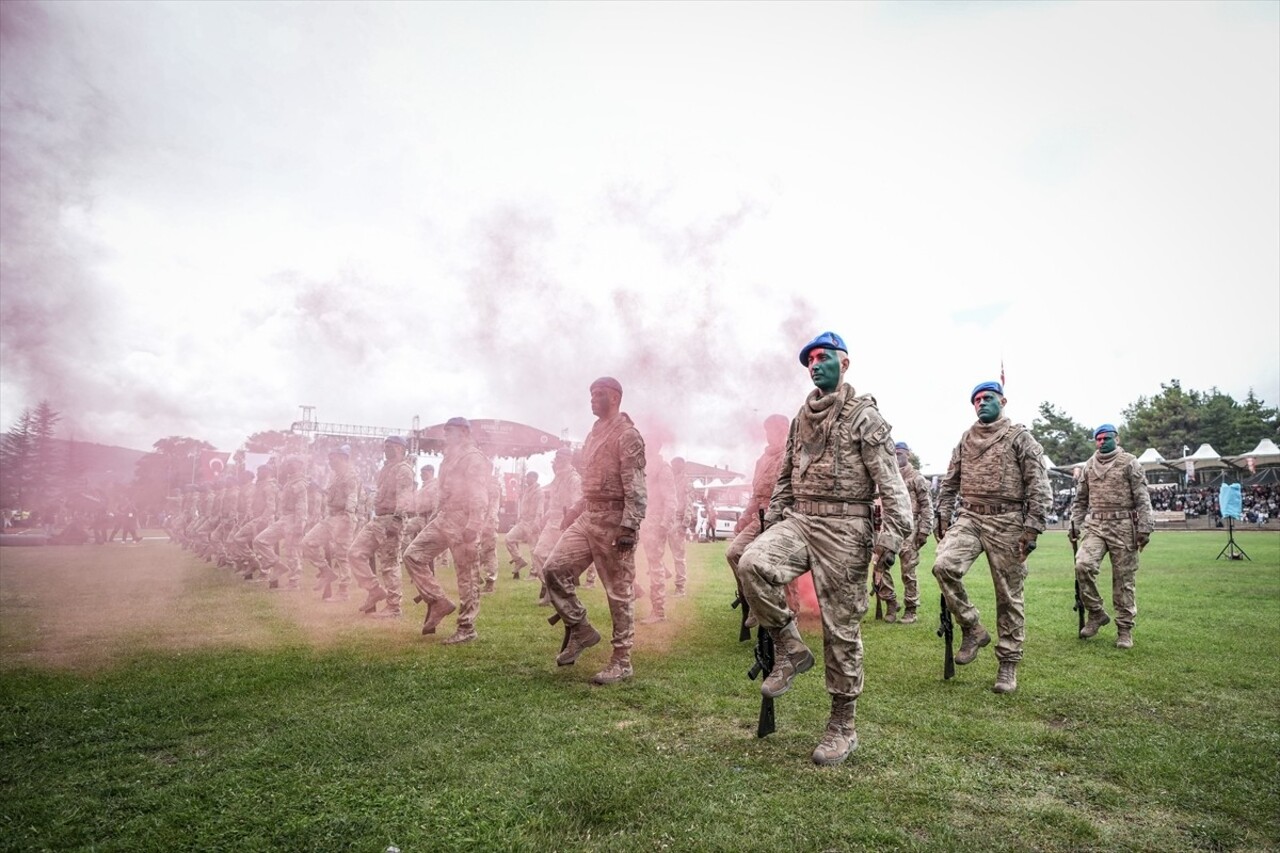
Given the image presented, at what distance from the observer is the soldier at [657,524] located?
35.3 ft

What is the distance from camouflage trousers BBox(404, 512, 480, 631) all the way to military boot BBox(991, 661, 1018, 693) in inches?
234

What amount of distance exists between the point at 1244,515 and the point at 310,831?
47402mm

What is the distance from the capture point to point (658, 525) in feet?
41.1

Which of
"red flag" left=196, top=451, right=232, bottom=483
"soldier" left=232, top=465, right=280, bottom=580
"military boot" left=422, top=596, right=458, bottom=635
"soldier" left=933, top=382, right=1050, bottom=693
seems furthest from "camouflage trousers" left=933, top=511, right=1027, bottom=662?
"red flag" left=196, top=451, right=232, bottom=483

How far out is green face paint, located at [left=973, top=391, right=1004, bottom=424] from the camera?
7325 mm

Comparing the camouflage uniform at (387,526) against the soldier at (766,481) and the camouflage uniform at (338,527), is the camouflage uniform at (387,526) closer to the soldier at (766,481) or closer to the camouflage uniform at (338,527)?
the camouflage uniform at (338,527)

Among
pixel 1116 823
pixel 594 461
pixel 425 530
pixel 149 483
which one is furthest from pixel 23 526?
pixel 1116 823

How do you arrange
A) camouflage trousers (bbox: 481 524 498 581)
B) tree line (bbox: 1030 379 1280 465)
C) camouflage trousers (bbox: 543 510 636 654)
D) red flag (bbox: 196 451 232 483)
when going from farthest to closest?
1. tree line (bbox: 1030 379 1280 465)
2. red flag (bbox: 196 451 232 483)
3. camouflage trousers (bbox: 481 524 498 581)
4. camouflage trousers (bbox: 543 510 636 654)

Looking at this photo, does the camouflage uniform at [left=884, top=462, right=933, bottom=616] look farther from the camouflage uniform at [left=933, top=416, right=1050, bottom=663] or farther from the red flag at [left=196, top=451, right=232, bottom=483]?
the red flag at [left=196, top=451, right=232, bottom=483]

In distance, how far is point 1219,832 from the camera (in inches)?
138

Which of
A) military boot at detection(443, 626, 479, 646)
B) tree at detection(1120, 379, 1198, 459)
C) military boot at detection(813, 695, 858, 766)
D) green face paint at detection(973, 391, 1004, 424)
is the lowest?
military boot at detection(443, 626, 479, 646)

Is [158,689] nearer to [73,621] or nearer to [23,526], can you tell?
[73,621]

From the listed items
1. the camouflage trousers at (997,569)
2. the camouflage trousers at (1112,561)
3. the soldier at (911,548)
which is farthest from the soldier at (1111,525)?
the camouflage trousers at (997,569)

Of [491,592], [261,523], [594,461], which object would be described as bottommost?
[491,592]
